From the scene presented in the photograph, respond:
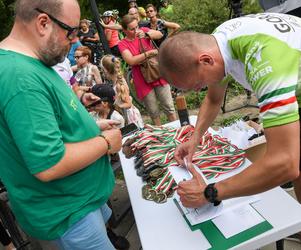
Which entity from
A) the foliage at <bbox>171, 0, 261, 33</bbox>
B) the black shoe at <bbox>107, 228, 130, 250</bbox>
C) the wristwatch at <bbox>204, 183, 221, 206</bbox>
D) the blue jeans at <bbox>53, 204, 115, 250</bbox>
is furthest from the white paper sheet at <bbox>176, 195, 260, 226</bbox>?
the foliage at <bbox>171, 0, 261, 33</bbox>

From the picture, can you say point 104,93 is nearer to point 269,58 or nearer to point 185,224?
point 185,224

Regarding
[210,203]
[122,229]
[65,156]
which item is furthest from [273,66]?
[122,229]

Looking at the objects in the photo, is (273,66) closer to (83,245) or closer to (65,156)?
(65,156)

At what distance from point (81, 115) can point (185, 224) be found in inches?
28.5

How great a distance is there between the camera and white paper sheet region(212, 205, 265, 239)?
150 centimetres

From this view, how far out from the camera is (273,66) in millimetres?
1234

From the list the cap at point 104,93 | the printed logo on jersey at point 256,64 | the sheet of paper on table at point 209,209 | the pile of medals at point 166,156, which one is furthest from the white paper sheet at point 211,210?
the cap at point 104,93

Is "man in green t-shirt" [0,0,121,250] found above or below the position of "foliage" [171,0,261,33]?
above

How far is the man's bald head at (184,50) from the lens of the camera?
145cm

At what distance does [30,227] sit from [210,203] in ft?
3.03

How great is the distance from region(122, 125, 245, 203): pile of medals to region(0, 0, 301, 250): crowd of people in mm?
261

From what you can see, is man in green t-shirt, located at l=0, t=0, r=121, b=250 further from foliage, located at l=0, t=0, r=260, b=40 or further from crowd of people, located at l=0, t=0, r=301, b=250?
foliage, located at l=0, t=0, r=260, b=40

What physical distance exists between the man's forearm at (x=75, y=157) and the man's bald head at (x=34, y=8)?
57cm

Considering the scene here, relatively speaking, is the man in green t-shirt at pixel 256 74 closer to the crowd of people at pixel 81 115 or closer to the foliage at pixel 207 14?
the crowd of people at pixel 81 115
